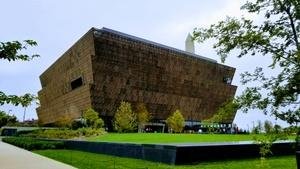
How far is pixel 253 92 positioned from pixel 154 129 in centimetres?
8191

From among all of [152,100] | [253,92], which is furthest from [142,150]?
[152,100]

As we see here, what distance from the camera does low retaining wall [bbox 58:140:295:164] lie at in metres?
16.0

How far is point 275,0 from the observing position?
17.2 ft

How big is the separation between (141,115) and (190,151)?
2281 inches

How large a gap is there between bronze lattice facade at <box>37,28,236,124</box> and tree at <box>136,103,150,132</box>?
212cm

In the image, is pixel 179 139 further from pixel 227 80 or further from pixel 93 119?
pixel 227 80

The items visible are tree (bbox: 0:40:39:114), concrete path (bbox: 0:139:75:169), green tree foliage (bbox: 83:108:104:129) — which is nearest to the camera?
tree (bbox: 0:40:39:114)

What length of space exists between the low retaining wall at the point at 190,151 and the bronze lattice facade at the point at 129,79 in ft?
138

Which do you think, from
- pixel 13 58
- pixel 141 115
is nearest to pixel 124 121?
pixel 141 115

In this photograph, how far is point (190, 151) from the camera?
53.1 feet

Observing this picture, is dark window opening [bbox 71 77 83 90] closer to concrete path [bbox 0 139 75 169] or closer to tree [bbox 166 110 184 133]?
tree [bbox 166 110 184 133]

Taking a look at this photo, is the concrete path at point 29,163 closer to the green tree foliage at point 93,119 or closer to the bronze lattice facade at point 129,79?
the green tree foliage at point 93,119

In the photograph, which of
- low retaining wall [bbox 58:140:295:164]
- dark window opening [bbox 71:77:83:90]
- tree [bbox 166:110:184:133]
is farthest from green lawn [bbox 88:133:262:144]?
dark window opening [bbox 71:77:83:90]

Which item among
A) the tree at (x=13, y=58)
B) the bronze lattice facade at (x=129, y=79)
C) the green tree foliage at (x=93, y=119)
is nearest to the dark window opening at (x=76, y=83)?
the bronze lattice facade at (x=129, y=79)
